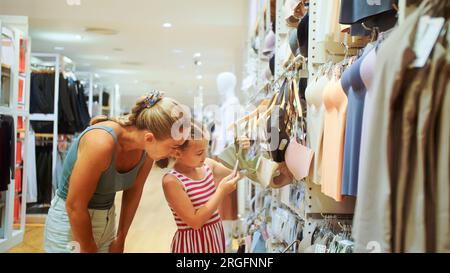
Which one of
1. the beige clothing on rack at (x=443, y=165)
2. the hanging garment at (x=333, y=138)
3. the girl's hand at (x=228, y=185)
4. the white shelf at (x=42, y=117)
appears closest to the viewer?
the beige clothing on rack at (x=443, y=165)

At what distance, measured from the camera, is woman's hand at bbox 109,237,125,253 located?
1407 mm

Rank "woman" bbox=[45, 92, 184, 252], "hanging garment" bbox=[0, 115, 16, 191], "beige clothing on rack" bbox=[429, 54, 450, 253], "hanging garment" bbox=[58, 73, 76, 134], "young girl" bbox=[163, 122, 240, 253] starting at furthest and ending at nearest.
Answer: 1. "hanging garment" bbox=[0, 115, 16, 191]
2. "hanging garment" bbox=[58, 73, 76, 134]
3. "young girl" bbox=[163, 122, 240, 253]
4. "woman" bbox=[45, 92, 184, 252]
5. "beige clothing on rack" bbox=[429, 54, 450, 253]

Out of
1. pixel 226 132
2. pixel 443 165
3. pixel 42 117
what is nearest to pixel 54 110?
pixel 42 117

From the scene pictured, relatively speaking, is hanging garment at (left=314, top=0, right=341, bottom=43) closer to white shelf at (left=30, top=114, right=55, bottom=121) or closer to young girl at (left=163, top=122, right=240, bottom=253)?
young girl at (left=163, top=122, right=240, bottom=253)

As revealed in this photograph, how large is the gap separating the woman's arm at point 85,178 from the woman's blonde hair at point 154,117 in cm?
9

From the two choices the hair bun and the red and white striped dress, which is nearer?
the hair bun

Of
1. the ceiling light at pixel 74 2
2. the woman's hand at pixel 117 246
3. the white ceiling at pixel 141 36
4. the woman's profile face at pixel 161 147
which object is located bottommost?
the woman's hand at pixel 117 246

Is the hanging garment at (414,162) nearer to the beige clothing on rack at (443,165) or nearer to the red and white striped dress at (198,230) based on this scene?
the beige clothing on rack at (443,165)

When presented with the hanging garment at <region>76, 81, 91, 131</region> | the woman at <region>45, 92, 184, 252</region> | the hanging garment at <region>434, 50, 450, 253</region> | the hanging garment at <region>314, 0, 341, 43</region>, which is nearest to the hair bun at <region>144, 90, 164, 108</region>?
the woman at <region>45, 92, 184, 252</region>

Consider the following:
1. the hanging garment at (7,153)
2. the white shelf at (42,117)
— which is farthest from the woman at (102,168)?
the hanging garment at (7,153)

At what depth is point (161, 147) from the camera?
1342mm

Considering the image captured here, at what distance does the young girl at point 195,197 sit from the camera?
1398mm

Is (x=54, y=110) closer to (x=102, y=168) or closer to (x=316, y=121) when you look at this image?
(x=102, y=168)
